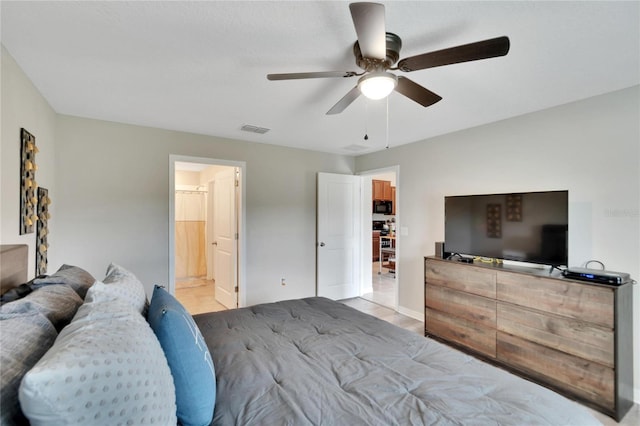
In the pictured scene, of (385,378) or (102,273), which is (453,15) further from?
(102,273)

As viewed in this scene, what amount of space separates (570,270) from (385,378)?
6.61ft

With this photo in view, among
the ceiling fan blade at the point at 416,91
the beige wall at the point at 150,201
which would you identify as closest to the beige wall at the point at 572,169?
the ceiling fan blade at the point at 416,91

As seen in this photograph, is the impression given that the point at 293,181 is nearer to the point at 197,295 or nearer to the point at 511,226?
the point at 197,295

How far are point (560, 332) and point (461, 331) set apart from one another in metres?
0.87

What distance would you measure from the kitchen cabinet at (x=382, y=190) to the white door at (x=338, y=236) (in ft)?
10.8

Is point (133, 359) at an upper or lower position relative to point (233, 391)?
upper

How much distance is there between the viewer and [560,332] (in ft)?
7.71

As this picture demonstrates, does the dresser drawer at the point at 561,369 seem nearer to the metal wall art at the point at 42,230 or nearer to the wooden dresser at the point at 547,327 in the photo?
the wooden dresser at the point at 547,327

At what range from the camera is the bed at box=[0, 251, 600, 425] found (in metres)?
0.68

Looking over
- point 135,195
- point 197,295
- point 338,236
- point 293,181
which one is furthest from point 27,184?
point 338,236

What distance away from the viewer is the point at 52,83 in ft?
7.63

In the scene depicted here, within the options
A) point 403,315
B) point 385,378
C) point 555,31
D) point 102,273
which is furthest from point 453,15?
point 102,273

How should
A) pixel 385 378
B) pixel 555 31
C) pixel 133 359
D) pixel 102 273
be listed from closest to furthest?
pixel 133 359 → pixel 385 378 → pixel 555 31 → pixel 102 273

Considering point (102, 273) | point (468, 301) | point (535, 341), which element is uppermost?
A: point (102, 273)
